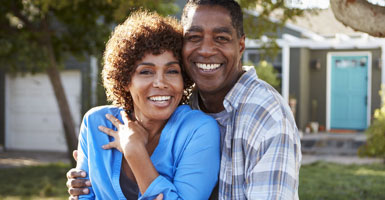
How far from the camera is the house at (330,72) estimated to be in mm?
15570

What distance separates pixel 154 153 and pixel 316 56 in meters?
15.0

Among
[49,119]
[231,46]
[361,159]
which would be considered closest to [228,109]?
[231,46]

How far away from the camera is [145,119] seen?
2.64 m

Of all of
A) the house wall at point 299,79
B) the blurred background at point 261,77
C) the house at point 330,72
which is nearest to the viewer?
the blurred background at point 261,77

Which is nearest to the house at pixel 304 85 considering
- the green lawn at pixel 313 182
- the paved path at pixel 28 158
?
the paved path at pixel 28 158

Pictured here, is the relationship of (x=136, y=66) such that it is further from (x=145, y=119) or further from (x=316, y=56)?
(x=316, y=56)

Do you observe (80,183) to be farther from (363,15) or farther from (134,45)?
(363,15)

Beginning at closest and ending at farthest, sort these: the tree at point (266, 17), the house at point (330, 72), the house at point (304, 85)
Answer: the tree at point (266, 17), the house at point (304, 85), the house at point (330, 72)

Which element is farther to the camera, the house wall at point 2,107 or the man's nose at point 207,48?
the house wall at point 2,107

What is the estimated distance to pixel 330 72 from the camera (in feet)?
54.0

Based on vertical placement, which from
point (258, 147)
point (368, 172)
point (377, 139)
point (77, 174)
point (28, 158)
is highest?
point (258, 147)

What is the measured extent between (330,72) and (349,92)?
0.95 meters

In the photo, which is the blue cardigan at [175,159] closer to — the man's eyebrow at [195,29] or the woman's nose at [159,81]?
the woman's nose at [159,81]

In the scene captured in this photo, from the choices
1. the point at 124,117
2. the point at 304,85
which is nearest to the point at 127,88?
the point at 124,117
